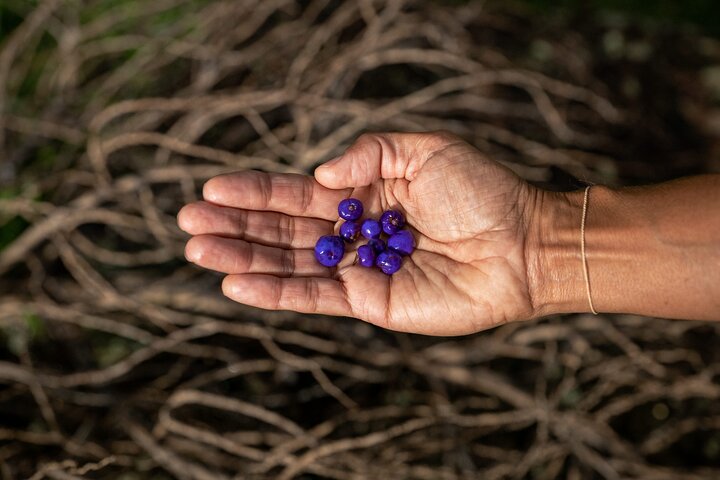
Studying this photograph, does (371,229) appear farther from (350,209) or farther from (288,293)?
(288,293)

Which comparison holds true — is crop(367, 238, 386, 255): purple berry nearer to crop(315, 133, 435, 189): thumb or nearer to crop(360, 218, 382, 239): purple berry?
crop(360, 218, 382, 239): purple berry

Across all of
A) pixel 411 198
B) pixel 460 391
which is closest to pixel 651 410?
pixel 460 391

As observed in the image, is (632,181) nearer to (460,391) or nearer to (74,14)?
(460,391)

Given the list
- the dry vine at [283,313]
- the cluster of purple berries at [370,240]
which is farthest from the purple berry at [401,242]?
the dry vine at [283,313]

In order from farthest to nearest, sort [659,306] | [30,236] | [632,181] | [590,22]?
[590,22] < [632,181] < [30,236] < [659,306]

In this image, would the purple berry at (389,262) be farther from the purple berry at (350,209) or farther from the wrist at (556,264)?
the wrist at (556,264)

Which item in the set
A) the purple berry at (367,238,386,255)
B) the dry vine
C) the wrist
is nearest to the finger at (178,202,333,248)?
the purple berry at (367,238,386,255)

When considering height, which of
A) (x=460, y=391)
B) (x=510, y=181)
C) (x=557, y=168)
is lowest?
(x=460, y=391)
